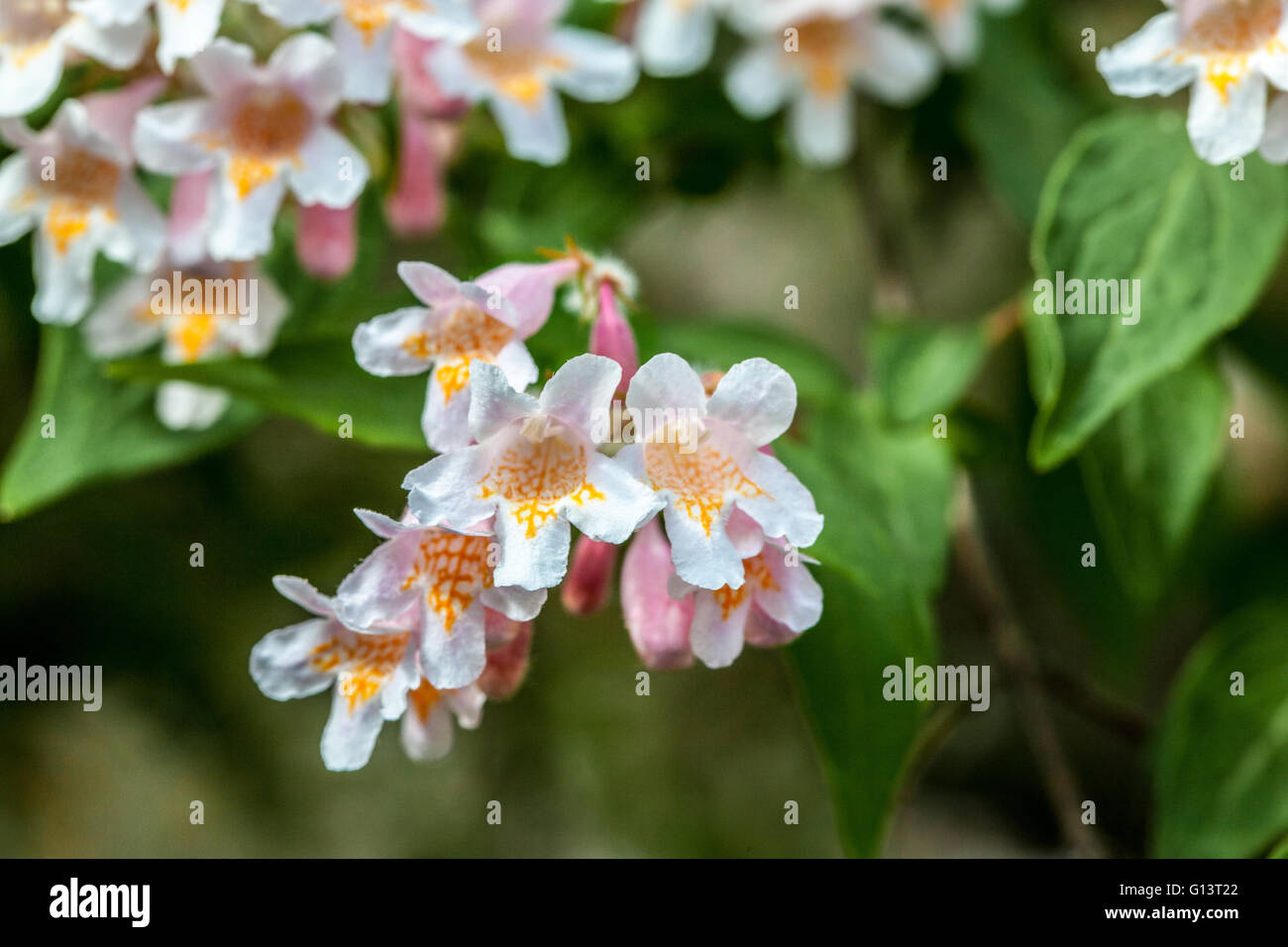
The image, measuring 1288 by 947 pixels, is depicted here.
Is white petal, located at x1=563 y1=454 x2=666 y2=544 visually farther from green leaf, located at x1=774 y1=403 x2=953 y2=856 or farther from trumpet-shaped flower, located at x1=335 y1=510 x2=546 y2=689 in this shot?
green leaf, located at x1=774 y1=403 x2=953 y2=856

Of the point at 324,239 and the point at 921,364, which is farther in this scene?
the point at 921,364

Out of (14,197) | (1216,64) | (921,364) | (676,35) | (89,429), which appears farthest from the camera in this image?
(676,35)

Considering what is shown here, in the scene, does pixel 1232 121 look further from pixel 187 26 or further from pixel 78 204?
pixel 78 204

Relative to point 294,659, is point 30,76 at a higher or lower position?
higher

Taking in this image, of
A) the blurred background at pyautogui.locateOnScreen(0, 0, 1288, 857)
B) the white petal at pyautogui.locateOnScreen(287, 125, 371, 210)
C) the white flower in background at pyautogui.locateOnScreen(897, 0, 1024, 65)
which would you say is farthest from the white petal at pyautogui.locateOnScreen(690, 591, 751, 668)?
the white flower in background at pyautogui.locateOnScreen(897, 0, 1024, 65)

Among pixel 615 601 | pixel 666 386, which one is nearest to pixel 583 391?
pixel 666 386
